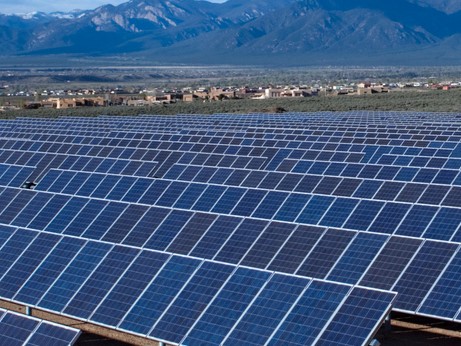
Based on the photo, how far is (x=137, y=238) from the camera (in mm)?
16922

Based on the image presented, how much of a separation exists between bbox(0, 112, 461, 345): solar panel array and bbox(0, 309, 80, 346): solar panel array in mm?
1608

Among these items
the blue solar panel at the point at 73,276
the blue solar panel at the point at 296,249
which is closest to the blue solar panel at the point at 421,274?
the blue solar panel at the point at 296,249

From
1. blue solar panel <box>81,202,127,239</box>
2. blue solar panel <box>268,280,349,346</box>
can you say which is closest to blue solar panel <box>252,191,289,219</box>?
blue solar panel <box>81,202,127,239</box>

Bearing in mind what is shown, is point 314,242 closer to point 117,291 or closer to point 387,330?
point 387,330

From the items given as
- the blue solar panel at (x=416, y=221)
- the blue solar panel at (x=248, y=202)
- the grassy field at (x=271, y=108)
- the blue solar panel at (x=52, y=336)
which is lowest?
the grassy field at (x=271, y=108)

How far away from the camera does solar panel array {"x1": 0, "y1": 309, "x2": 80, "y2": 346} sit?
36.2 ft

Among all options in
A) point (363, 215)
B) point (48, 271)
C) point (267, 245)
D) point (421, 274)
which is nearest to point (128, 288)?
point (48, 271)

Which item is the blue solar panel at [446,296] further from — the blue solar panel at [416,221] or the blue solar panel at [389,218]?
the blue solar panel at [389,218]

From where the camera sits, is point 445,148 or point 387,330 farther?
point 445,148

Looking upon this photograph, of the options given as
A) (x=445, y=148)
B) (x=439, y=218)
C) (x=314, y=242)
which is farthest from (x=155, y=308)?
(x=445, y=148)

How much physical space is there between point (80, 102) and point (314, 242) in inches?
3697

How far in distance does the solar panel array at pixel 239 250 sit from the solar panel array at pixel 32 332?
161cm

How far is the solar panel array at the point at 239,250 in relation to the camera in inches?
469

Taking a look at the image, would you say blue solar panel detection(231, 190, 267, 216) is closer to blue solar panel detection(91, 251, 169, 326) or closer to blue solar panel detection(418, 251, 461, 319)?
blue solar panel detection(91, 251, 169, 326)
